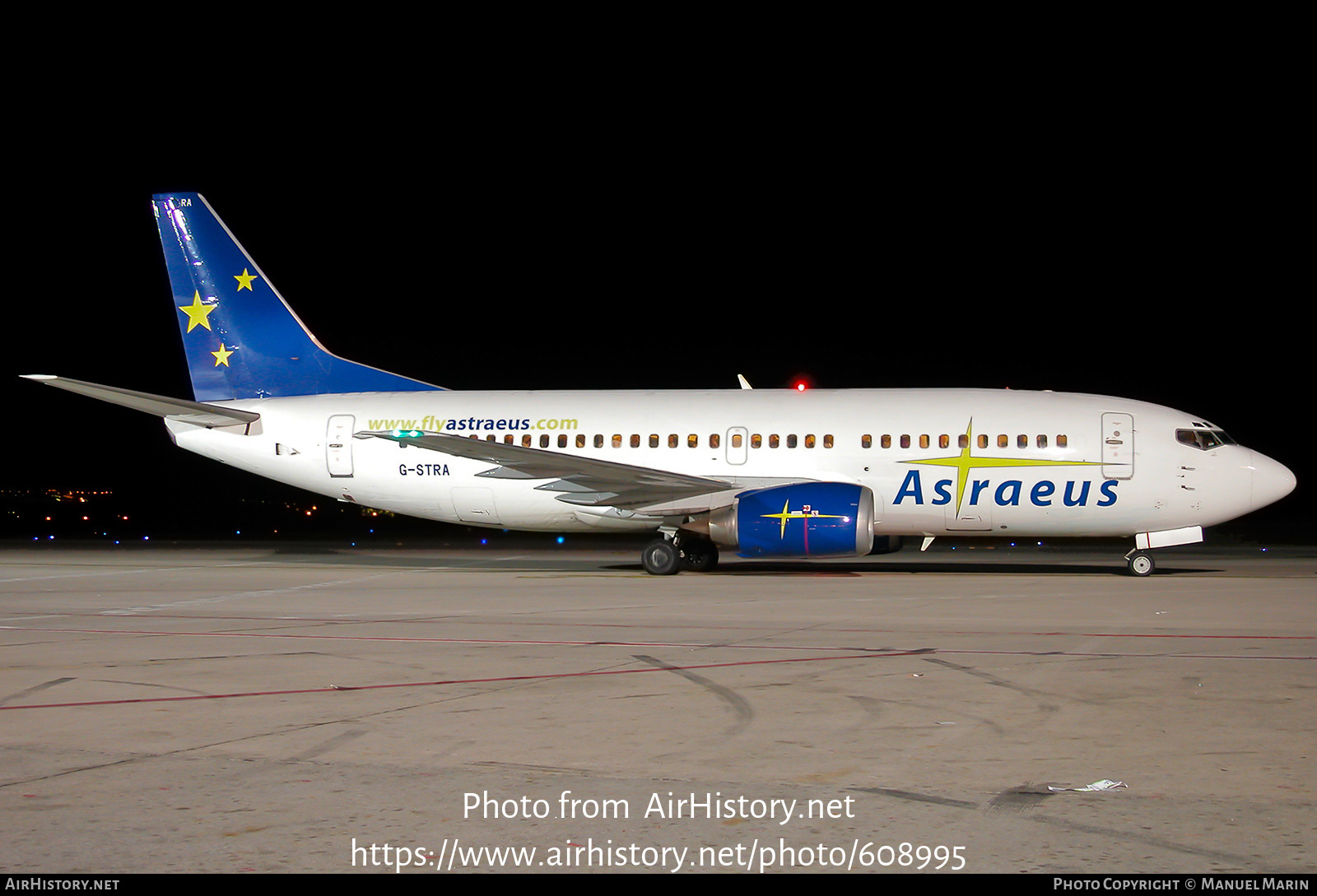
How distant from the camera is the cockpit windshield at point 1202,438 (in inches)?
792

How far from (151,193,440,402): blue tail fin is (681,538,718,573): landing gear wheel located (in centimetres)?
689

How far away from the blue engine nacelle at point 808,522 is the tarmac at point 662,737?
13.2 feet

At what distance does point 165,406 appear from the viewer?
22.5m

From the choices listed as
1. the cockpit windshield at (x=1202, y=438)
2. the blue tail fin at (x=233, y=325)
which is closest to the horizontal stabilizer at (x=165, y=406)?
the blue tail fin at (x=233, y=325)

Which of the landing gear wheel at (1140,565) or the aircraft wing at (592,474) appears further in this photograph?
the aircraft wing at (592,474)

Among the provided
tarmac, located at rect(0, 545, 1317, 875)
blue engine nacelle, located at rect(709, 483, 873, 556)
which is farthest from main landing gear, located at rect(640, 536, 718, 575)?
tarmac, located at rect(0, 545, 1317, 875)

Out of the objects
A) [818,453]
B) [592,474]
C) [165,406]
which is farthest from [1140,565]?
[165,406]

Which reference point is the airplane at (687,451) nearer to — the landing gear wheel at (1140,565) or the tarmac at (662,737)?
the landing gear wheel at (1140,565)

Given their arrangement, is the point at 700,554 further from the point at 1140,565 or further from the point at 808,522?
the point at 1140,565

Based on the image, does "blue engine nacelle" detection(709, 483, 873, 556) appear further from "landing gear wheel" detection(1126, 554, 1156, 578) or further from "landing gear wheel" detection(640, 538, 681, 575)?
"landing gear wheel" detection(1126, 554, 1156, 578)

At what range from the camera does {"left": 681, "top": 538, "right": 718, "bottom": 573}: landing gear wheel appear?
862 inches

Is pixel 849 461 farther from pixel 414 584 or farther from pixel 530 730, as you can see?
pixel 530 730

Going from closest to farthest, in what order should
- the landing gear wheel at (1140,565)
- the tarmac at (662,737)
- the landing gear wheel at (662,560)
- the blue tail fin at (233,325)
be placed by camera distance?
the tarmac at (662,737) < the landing gear wheel at (1140,565) < the landing gear wheel at (662,560) < the blue tail fin at (233,325)
